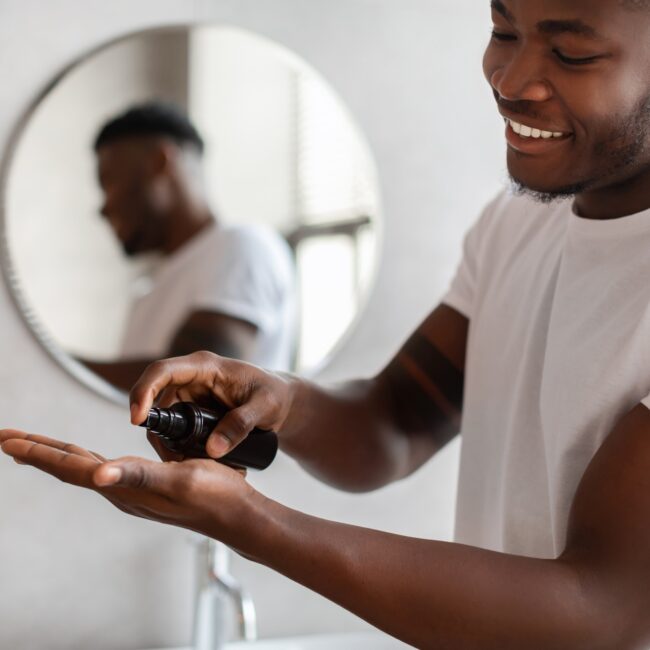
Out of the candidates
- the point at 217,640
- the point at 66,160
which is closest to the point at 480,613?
the point at 217,640

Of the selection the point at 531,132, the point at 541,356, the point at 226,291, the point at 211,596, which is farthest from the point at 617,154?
the point at 211,596

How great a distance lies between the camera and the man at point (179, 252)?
157 cm

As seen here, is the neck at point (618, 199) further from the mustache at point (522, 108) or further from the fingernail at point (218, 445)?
the fingernail at point (218, 445)

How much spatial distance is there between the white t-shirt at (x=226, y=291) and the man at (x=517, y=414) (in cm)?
49

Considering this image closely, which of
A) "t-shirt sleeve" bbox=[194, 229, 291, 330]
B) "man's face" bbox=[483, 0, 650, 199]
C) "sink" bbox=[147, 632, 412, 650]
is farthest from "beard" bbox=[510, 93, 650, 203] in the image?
"sink" bbox=[147, 632, 412, 650]

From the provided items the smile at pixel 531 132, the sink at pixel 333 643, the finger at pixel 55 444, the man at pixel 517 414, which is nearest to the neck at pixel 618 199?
the man at pixel 517 414

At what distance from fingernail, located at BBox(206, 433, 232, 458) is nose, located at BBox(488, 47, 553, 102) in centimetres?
41

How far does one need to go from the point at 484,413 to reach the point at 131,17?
0.90m

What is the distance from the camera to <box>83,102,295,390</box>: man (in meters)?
1.57

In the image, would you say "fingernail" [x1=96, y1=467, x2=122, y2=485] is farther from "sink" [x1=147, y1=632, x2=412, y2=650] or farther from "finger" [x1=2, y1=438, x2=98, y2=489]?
"sink" [x1=147, y1=632, x2=412, y2=650]

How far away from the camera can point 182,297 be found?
1.59m

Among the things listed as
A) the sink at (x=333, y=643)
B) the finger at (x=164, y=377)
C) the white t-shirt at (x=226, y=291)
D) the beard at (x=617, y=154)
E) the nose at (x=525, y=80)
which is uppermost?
the nose at (x=525, y=80)

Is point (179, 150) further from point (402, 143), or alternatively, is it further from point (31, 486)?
point (31, 486)

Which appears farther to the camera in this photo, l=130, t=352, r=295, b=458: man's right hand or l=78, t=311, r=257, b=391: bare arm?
l=78, t=311, r=257, b=391: bare arm
